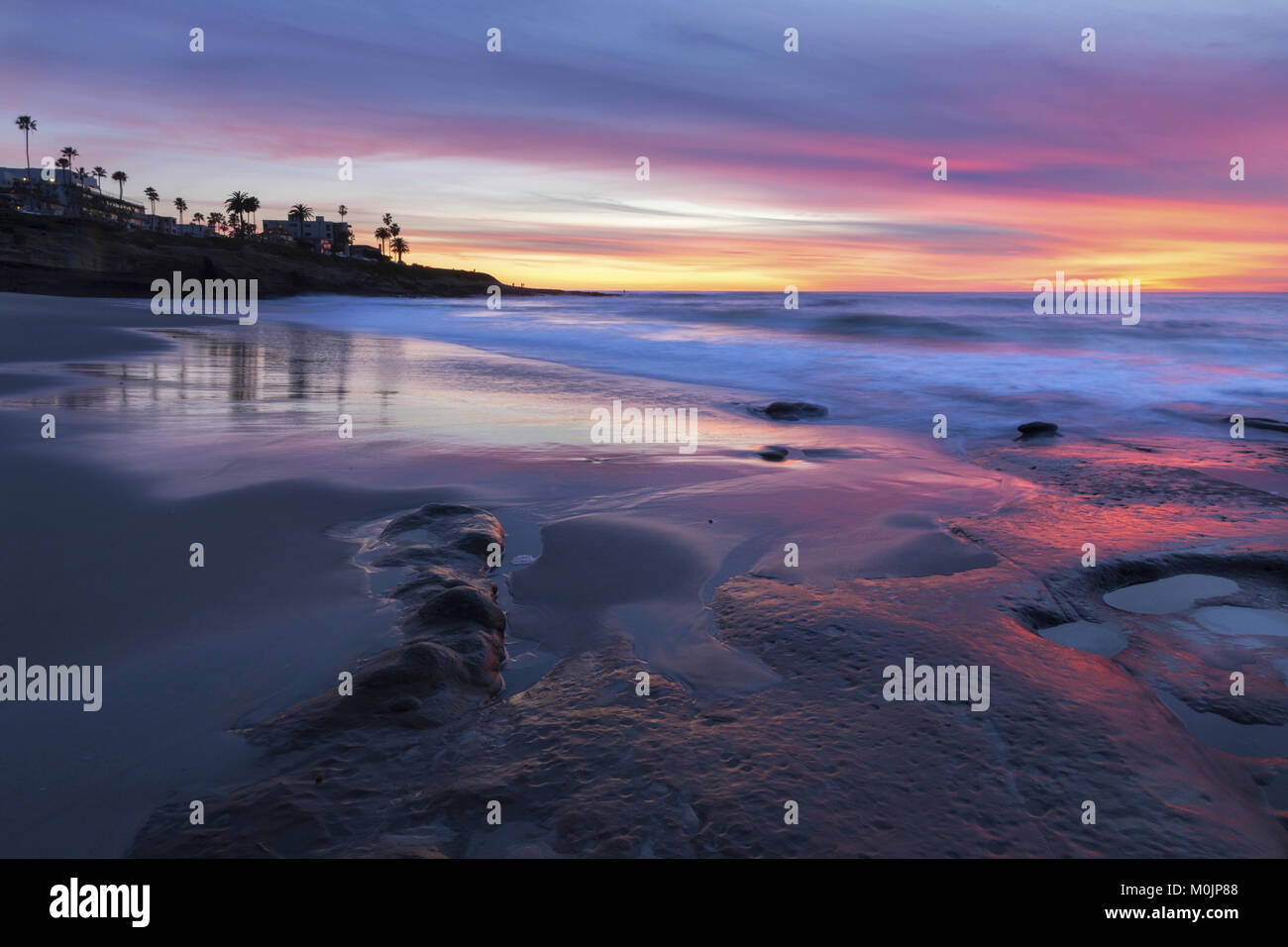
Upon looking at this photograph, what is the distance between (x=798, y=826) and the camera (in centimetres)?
222

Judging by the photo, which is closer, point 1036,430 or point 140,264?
point 1036,430

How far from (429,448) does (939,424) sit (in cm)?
745

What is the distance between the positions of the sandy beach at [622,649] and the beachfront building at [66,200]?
230ft

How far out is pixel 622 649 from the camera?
3396 mm

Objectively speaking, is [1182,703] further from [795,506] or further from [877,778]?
[795,506]
